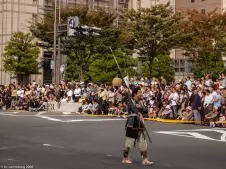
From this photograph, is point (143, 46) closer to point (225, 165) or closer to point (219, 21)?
point (219, 21)

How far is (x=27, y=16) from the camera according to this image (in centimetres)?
5622

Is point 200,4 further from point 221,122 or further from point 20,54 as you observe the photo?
point 221,122

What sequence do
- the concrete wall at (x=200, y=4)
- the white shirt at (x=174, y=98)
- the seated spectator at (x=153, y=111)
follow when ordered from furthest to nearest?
the concrete wall at (x=200, y=4) < the seated spectator at (x=153, y=111) < the white shirt at (x=174, y=98)

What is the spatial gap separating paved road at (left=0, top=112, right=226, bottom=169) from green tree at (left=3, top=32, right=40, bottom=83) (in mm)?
29166

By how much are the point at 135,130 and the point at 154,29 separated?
28358 mm

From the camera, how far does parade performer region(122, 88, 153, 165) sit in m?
10.9

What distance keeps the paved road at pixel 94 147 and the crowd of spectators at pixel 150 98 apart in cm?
209

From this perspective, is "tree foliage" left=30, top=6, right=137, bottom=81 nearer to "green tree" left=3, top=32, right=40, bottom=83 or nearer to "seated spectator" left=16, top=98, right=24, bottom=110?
"green tree" left=3, top=32, right=40, bottom=83

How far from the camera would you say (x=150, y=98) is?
86.8 ft

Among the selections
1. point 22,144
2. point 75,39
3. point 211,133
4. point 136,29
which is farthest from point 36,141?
point 75,39

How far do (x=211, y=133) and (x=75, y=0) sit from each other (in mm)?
44723

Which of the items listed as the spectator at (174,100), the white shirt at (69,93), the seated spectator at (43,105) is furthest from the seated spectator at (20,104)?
the spectator at (174,100)

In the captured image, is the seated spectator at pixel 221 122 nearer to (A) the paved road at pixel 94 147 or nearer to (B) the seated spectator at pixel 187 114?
(B) the seated spectator at pixel 187 114

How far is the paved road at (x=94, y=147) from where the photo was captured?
10945 mm
